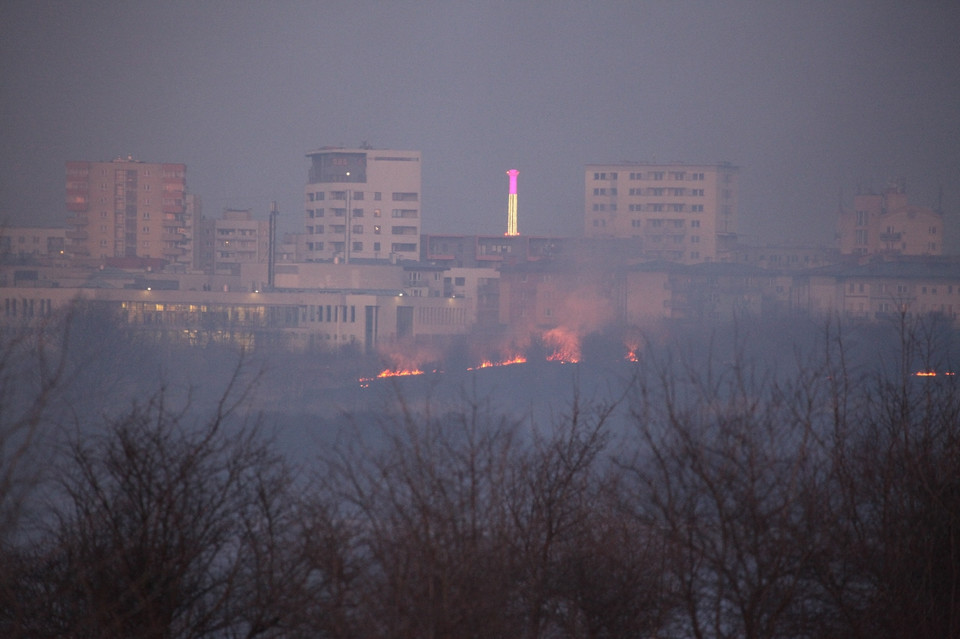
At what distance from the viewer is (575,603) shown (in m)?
6.10

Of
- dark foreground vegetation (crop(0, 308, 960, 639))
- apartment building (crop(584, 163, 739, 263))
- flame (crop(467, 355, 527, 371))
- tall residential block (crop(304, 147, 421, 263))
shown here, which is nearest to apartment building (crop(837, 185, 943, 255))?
apartment building (crop(584, 163, 739, 263))

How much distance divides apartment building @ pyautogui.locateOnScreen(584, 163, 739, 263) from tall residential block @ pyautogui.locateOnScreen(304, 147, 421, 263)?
438 inches

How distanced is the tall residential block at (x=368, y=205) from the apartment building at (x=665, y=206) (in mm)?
11128

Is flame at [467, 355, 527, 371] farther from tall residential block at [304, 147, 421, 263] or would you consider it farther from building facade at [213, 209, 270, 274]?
building facade at [213, 209, 270, 274]

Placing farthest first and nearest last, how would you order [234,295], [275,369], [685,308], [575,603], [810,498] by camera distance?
[685,308] → [234,295] → [275,369] → [575,603] → [810,498]

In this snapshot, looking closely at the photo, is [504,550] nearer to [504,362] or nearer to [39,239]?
[504,362]

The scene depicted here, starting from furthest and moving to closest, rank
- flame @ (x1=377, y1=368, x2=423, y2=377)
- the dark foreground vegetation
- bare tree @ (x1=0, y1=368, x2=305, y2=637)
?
flame @ (x1=377, y1=368, x2=423, y2=377) → bare tree @ (x1=0, y1=368, x2=305, y2=637) → the dark foreground vegetation

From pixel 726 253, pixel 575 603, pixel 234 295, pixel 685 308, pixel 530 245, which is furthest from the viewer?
pixel 726 253

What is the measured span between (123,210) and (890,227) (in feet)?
133

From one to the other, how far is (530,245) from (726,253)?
13597 mm

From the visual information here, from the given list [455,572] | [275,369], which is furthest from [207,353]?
[455,572]

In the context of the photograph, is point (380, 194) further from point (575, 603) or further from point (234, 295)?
point (575, 603)

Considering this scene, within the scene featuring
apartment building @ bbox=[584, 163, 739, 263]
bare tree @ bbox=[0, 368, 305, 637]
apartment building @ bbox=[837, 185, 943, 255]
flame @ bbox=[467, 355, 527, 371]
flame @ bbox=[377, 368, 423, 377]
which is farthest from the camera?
apartment building @ bbox=[584, 163, 739, 263]

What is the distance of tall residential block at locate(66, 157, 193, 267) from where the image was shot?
A: 58.2m
